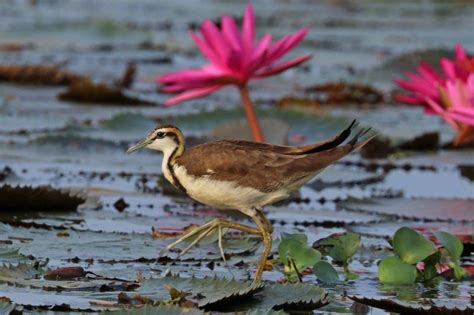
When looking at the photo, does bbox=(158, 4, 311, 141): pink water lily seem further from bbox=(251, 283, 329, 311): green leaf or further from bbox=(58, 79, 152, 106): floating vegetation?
bbox=(58, 79, 152, 106): floating vegetation

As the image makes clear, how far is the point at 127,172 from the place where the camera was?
6.54 meters

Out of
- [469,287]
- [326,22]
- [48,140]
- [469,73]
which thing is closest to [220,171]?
[469,287]

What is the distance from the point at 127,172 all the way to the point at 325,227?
1428mm

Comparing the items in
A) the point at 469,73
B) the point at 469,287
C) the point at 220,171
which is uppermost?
the point at 469,73

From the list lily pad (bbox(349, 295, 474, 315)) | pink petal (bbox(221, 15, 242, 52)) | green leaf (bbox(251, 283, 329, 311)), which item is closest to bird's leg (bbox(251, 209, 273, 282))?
green leaf (bbox(251, 283, 329, 311))

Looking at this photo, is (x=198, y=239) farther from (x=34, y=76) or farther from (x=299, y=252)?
(x=34, y=76)

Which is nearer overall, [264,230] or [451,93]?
[264,230]

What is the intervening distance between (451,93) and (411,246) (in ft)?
5.47

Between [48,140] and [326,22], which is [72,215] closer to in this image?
[48,140]

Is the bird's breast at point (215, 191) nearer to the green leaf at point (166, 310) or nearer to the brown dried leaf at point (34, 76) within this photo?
the green leaf at point (166, 310)


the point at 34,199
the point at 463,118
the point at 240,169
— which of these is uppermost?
the point at 463,118

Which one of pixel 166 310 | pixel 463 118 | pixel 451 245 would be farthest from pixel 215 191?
pixel 463 118

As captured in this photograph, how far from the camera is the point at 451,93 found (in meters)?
5.89

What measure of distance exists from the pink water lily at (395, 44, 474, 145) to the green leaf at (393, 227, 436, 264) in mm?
1489
